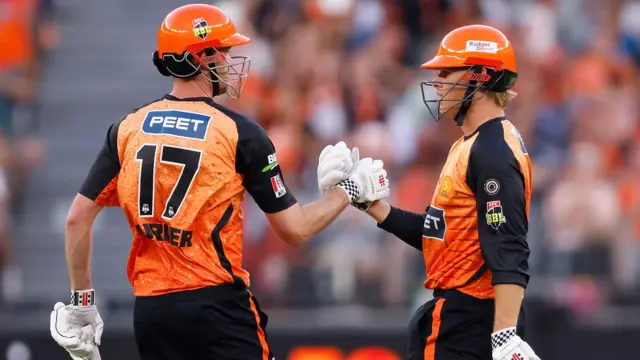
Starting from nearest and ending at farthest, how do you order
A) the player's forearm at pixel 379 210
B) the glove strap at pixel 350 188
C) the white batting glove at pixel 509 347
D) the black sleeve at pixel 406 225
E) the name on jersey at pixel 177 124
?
the white batting glove at pixel 509 347 → the name on jersey at pixel 177 124 → the glove strap at pixel 350 188 → the black sleeve at pixel 406 225 → the player's forearm at pixel 379 210

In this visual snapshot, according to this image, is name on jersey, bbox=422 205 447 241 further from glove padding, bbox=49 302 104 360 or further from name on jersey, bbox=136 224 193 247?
glove padding, bbox=49 302 104 360

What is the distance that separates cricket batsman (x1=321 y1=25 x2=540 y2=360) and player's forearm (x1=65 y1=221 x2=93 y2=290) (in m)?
1.76

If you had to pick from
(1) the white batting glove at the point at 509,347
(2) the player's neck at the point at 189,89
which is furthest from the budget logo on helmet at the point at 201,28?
(1) the white batting glove at the point at 509,347

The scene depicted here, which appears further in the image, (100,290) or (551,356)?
(100,290)

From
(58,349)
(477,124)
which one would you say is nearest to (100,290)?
(58,349)

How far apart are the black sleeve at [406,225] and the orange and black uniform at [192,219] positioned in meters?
0.94

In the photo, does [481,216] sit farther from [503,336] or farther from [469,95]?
[469,95]

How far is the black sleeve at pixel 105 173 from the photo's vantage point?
6152 mm

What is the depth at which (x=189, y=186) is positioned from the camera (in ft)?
19.4

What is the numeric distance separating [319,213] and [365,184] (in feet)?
1.50

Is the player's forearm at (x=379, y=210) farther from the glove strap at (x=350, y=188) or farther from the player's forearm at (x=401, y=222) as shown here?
the glove strap at (x=350, y=188)

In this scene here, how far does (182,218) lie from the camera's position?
19.4ft

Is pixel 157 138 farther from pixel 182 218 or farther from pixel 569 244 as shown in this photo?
pixel 569 244

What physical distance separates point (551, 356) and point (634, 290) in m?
1.12
